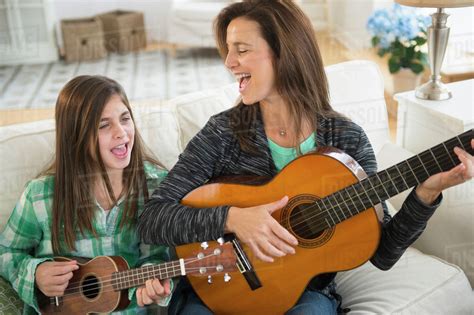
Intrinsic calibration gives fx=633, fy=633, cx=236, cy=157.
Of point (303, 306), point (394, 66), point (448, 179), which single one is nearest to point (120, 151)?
point (303, 306)

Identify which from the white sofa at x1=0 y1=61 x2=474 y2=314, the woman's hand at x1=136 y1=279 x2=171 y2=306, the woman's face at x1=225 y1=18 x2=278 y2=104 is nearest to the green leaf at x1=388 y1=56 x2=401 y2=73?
the white sofa at x1=0 y1=61 x2=474 y2=314

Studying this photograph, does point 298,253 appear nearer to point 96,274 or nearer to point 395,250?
point 395,250

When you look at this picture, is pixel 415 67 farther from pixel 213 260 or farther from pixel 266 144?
pixel 213 260

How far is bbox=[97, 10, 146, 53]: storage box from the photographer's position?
1.80 meters

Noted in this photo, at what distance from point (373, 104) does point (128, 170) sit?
61cm

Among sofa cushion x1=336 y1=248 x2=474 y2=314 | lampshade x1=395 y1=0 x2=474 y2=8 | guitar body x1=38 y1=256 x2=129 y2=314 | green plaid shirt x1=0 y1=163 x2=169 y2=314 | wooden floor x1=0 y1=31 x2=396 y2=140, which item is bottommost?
sofa cushion x1=336 y1=248 x2=474 y2=314

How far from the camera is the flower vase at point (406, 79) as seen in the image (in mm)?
1924

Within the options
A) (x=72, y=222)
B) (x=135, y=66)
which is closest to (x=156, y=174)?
(x=72, y=222)

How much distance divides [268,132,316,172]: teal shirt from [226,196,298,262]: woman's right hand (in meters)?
0.11

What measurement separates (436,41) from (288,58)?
0.46m

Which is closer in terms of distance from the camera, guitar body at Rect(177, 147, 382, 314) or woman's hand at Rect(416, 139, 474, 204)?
woman's hand at Rect(416, 139, 474, 204)

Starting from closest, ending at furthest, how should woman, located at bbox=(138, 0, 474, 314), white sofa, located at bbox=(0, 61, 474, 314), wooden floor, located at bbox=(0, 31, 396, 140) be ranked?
woman, located at bbox=(138, 0, 474, 314), white sofa, located at bbox=(0, 61, 474, 314), wooden floor, located at bbox=(0, 31, 396, 140)

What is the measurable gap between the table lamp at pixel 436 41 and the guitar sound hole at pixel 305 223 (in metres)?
0.53

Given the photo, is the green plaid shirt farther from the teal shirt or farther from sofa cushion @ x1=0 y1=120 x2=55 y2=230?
the teal shirt
